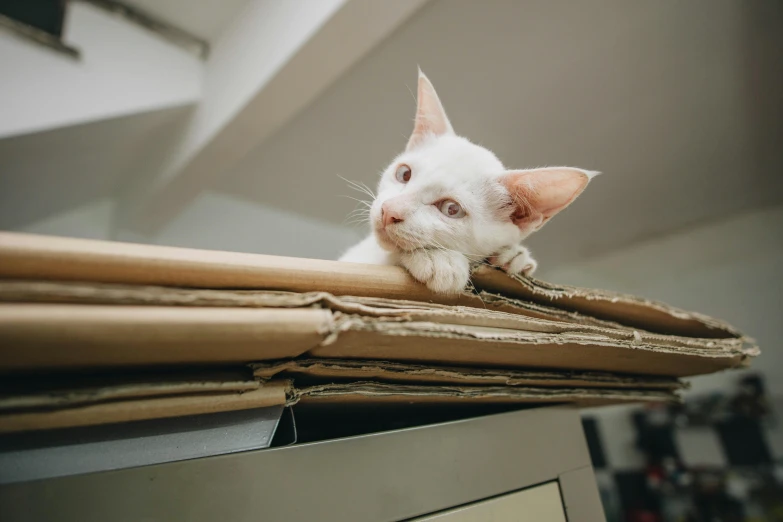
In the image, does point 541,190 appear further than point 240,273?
Yes

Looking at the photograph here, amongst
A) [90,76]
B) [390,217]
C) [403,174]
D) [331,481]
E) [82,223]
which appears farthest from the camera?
[82,223]

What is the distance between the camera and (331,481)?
32 centimetres

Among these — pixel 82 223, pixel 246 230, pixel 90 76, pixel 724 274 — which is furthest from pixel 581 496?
pixel 724 274

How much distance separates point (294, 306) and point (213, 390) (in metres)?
0.08

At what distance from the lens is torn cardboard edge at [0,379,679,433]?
22 centimetres

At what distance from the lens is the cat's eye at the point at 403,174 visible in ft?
2.33

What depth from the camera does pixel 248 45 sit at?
51.9 inches

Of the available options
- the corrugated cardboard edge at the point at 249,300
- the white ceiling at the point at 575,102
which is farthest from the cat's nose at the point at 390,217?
the white ceiling at the point at 575,102

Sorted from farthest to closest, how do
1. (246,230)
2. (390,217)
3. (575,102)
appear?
(246,230) → (575,102) → (390,217)

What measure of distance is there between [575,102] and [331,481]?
1.59 meters

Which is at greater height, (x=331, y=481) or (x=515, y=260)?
(x=515, y=260)

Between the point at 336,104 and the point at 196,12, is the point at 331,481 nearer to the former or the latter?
the point at 336,104

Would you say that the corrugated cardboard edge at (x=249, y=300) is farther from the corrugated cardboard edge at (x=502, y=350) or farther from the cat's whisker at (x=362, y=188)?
the cat's whisker at (x=362, y=188)

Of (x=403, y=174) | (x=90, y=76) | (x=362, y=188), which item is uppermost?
(x=90, y=76)
